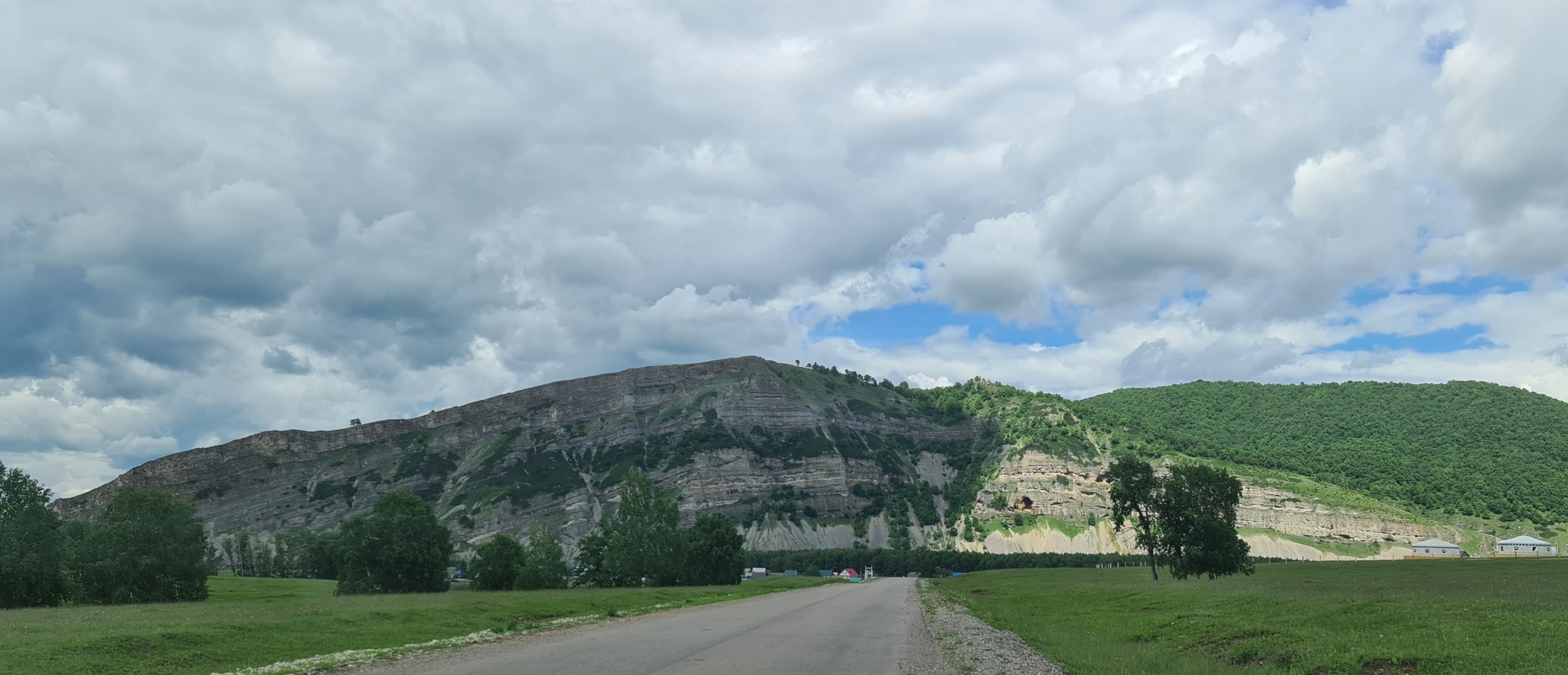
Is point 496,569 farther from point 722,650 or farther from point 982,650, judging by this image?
point 982,650

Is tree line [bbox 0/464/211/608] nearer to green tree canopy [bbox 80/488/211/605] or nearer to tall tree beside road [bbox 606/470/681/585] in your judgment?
green tree canopy [bbox 80/488/211/605]

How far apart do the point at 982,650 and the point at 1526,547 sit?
188193mm

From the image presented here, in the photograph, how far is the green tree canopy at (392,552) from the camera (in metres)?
78.7

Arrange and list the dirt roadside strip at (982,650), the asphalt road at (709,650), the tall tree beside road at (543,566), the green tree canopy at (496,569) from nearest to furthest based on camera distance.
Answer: the asphalt road at (709,650)
the dirt roadside strip at (982,650)
the tall tree beside road at (543,566)
the green tree canopy at (496,569)

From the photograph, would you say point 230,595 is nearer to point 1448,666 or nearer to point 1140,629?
point 1140,629

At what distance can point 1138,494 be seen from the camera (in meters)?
78.9

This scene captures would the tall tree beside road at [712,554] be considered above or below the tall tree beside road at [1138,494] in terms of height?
below

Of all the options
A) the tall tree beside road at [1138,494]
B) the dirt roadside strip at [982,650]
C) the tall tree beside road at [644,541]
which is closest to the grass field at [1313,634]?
the dirt roadside strip at [982,650]

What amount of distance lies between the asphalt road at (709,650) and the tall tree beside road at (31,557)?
165 feet

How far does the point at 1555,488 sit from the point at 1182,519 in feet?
598

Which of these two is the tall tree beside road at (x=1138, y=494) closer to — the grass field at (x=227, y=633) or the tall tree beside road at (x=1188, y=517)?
the tall tree beside road at (x=1188, y=517)

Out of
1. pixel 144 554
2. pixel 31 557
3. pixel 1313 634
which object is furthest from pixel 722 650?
pixel 144 554

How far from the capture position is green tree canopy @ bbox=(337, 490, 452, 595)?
78.7 m

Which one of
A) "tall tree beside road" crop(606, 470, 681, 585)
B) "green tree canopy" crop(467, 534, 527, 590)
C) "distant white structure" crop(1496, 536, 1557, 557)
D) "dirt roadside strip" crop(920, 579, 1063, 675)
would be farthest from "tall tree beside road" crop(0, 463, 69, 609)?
"distant white structure" crop(1496, 536, 1557, 557)
